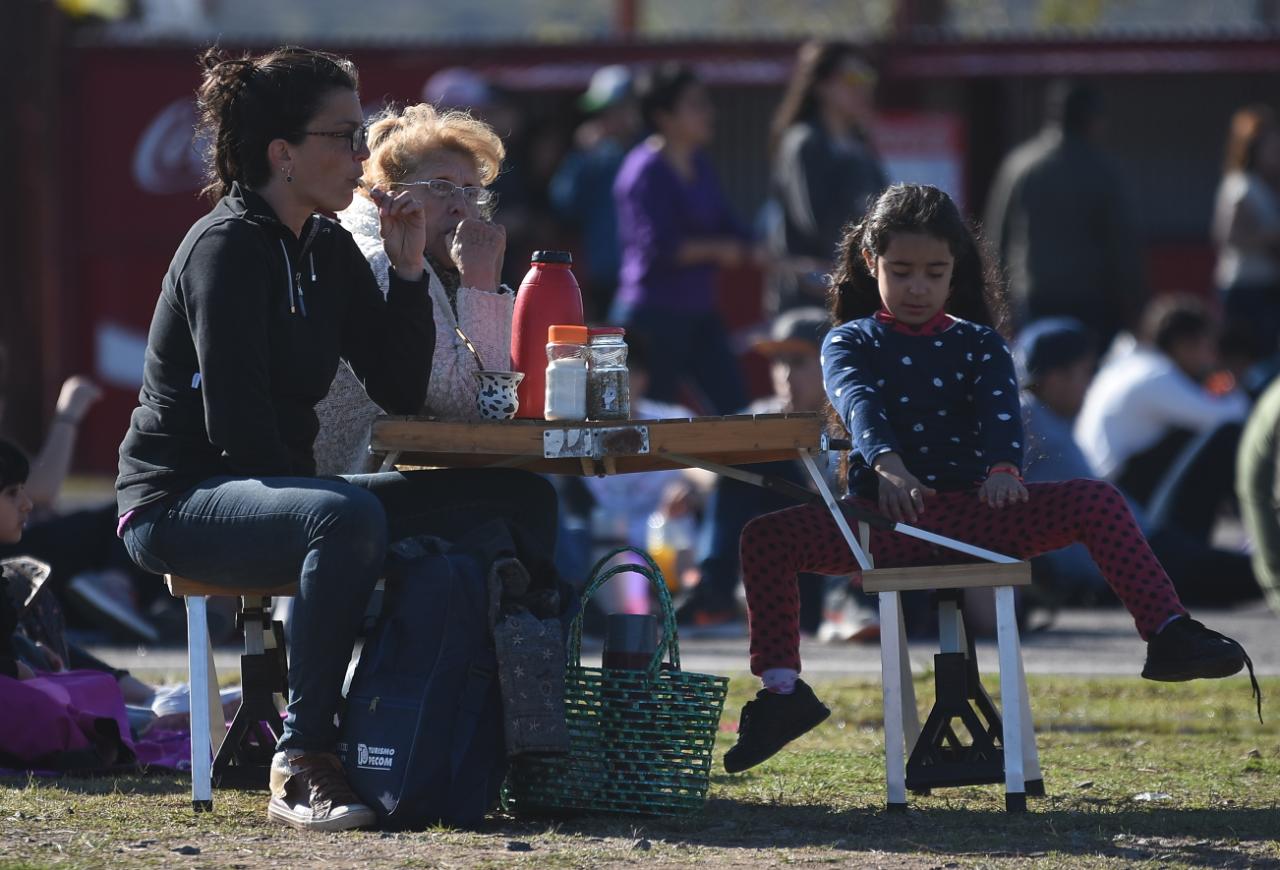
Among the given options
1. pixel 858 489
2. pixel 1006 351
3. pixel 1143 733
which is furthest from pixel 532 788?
pixel 1143 733

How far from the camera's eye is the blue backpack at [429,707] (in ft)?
13.5

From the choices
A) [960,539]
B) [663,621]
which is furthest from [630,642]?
[960,539]

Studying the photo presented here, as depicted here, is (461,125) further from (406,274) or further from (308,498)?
(308,498)

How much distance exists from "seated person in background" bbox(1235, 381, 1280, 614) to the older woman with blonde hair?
11.9 ft

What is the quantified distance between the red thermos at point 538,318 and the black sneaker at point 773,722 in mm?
786

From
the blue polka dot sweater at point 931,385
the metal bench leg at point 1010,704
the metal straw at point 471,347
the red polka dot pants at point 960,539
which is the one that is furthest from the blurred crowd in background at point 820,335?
the metal straw at point 471,347

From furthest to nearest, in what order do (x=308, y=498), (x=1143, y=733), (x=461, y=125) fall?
(x=1143, y=733) → (x=461, y=125) → (x=308, y=498)

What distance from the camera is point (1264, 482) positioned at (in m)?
7.68

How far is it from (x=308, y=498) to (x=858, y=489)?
1322 mm

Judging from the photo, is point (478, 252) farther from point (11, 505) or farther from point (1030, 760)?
point (1030, 760)

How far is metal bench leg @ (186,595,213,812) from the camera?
434 centimetres

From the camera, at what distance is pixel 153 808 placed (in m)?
4.38

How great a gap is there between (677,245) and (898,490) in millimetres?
4885

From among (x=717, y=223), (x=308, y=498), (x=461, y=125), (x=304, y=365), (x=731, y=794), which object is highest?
(x=717, y=223)
